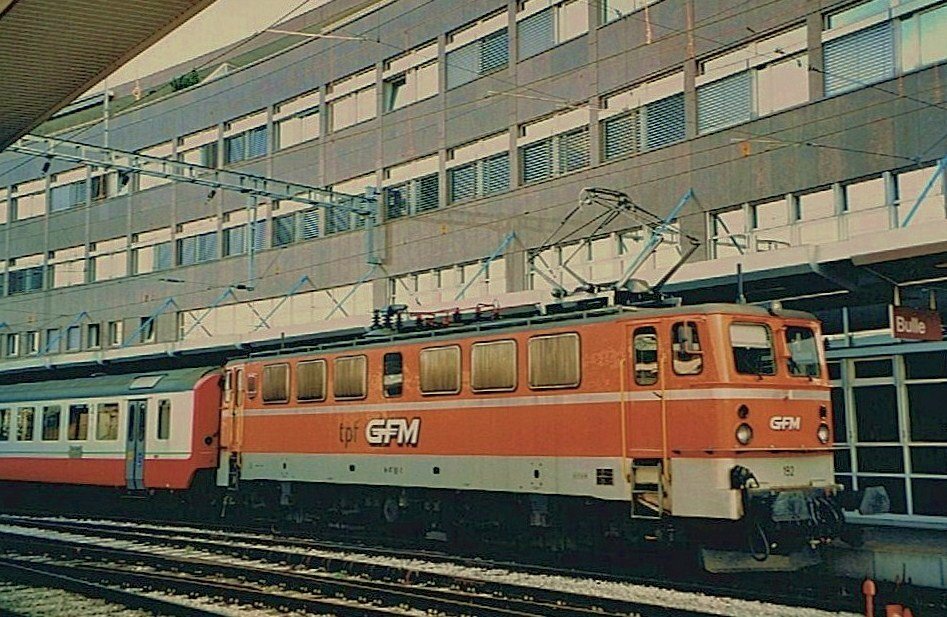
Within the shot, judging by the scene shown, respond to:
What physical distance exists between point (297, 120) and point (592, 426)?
26.0 meters

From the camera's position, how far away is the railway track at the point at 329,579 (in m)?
12.2

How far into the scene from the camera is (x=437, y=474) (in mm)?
17344

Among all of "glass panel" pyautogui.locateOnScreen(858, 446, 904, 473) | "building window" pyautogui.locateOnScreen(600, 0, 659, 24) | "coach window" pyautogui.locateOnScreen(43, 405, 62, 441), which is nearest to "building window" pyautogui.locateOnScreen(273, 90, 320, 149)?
"building window" pyautogui.locateOnScreen(600, 0, 659, 24)

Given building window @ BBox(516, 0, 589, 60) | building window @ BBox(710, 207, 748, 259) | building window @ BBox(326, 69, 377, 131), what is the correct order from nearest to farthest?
1. building window @ BBox(710, 207, 748, 259)
2. building window @ BBox(516, 0, 589, 60)
3. building window @ BBox(326, 69, 377, 131)

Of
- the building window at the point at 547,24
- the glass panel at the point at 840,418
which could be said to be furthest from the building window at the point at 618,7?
the glass panel at the point at 840,418

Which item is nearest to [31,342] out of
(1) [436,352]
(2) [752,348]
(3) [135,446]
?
(3) [135,446]

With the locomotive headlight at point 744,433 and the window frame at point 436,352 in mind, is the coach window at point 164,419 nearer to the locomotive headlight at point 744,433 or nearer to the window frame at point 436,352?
the window frame at point 436,352

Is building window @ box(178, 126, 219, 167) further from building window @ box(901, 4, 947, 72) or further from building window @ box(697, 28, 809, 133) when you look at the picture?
building window @ box(901, 4, 947, 72)

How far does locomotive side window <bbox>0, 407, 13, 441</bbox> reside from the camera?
100.0ft

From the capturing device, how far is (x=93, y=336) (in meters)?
47.1

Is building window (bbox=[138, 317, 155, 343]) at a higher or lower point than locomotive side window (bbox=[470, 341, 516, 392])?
higher

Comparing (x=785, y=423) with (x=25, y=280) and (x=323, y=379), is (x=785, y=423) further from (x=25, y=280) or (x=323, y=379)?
(x=25, y=280)

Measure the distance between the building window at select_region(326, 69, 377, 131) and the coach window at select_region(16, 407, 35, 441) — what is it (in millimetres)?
13666

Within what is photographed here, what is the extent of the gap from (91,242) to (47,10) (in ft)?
129
